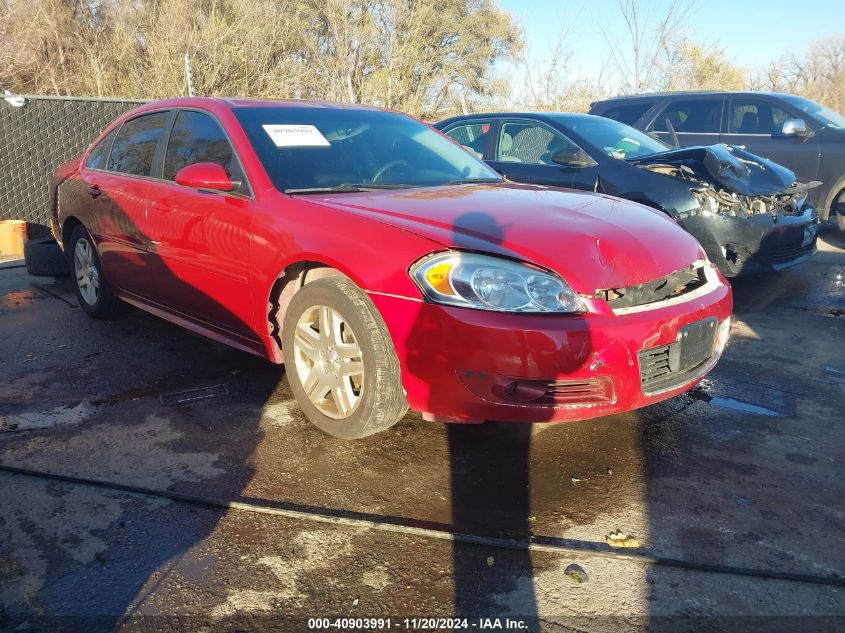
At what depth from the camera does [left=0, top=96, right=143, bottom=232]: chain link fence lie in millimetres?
8445

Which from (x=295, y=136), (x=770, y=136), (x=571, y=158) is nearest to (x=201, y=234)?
(x=295, y=136)

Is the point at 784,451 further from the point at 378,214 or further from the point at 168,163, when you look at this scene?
the point at 168,163

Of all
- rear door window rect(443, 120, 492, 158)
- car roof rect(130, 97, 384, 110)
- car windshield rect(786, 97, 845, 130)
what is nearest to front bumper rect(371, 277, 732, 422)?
car roof rect(130, 97, 384, 110)

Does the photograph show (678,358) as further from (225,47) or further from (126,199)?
(225,47)

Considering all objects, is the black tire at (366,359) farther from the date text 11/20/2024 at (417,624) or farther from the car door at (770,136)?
the car door at (770,136)

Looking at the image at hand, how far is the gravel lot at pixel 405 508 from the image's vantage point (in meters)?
2.08

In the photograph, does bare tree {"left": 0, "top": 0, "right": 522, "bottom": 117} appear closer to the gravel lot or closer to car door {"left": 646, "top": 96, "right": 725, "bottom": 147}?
car door {"left": 646, "top": 96, "right": 725, "bottom": 147}

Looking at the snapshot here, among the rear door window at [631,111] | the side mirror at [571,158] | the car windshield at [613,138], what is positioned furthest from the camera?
the rear door window at [631,111]

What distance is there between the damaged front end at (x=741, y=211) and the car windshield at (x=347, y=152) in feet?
6.65

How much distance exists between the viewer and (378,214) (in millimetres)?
2988

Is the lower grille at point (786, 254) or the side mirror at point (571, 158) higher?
the side mirror at point (571, 158)

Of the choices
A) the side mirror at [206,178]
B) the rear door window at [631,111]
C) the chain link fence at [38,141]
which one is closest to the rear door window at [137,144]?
the side mirror at [206,178]

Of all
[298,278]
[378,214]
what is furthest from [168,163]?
[378,214]

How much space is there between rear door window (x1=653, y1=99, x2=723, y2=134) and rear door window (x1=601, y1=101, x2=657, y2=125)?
0.66 ft
